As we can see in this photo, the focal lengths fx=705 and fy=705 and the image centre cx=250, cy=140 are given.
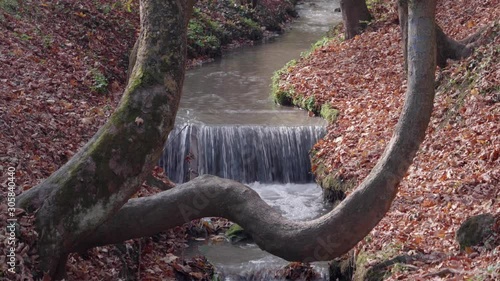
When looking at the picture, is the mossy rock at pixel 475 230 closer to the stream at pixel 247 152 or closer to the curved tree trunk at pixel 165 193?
the curved tree trunk at pixel 165 193

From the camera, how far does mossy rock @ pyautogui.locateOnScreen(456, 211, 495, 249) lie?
761 cm

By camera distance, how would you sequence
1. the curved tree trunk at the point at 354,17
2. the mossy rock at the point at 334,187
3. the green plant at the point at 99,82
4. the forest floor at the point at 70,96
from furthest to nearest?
1. the curved tree trunk at the point at 354,17
2. the green plant at the point at 99,82
3. the mossy rock at the point at 334,187
4. the forest floor at the point at 70,96

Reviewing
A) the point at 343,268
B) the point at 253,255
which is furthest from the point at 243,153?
the point at 343,268

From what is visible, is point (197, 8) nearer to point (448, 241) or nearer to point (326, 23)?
point (326, 23)

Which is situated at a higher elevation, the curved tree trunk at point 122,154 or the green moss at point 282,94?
the curved tree trunk at point 122,154

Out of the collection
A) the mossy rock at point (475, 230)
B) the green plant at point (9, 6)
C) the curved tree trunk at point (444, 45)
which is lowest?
the mossy rock at point (475, 230)

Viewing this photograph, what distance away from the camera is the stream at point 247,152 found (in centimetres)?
1066

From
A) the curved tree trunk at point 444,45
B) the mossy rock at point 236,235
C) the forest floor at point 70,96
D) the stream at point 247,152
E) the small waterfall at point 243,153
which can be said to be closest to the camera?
the forest floor at point 70,96

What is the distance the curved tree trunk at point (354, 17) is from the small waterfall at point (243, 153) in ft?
21.4

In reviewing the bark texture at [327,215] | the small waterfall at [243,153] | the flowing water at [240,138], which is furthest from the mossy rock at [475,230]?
the small waterfall at [243,153]

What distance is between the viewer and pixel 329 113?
15.0 m

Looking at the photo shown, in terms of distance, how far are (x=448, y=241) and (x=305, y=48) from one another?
57.3ft

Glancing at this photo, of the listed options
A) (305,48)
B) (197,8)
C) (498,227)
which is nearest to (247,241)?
(498,227)

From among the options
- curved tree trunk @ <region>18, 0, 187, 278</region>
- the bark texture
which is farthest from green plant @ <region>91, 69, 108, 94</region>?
curved tree trunk @ <region>18, 0, 187, 278</region>
